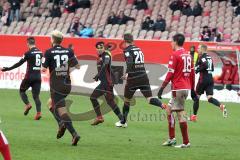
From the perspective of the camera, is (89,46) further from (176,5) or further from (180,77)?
(180,77)

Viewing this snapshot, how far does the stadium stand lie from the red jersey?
15297mm

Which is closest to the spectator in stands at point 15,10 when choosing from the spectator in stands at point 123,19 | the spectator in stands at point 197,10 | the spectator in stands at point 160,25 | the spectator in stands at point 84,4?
the spectator in stands at point 84,4

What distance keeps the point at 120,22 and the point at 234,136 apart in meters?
16.3

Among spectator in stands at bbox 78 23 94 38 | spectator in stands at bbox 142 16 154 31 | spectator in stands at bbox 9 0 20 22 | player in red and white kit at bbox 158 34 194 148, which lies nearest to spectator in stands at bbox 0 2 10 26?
spectator in stands at bbox 9 0 20 22

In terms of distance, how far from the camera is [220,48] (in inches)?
1091

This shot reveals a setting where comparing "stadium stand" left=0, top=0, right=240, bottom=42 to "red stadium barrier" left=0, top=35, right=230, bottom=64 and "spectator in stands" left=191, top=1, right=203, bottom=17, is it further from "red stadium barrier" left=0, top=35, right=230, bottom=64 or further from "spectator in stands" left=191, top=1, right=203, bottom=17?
"red stadium barrier" left=0, top=35, right=230, bottom=64

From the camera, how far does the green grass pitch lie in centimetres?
1325

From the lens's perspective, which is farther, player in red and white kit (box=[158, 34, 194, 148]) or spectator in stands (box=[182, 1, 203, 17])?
spectator in stands (box=[182, 1, 203, 17])

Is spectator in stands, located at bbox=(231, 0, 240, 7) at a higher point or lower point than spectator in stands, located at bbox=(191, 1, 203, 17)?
higher

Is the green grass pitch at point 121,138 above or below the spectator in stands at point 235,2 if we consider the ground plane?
below

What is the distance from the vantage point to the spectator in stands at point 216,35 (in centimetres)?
2888

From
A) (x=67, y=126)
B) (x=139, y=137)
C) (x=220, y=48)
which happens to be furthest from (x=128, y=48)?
(x=220, y=48)

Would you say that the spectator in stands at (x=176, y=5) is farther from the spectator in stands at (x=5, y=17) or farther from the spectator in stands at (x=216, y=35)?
the spectator in stands at (x=5, y=17)

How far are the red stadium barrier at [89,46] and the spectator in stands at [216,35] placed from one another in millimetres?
1850
